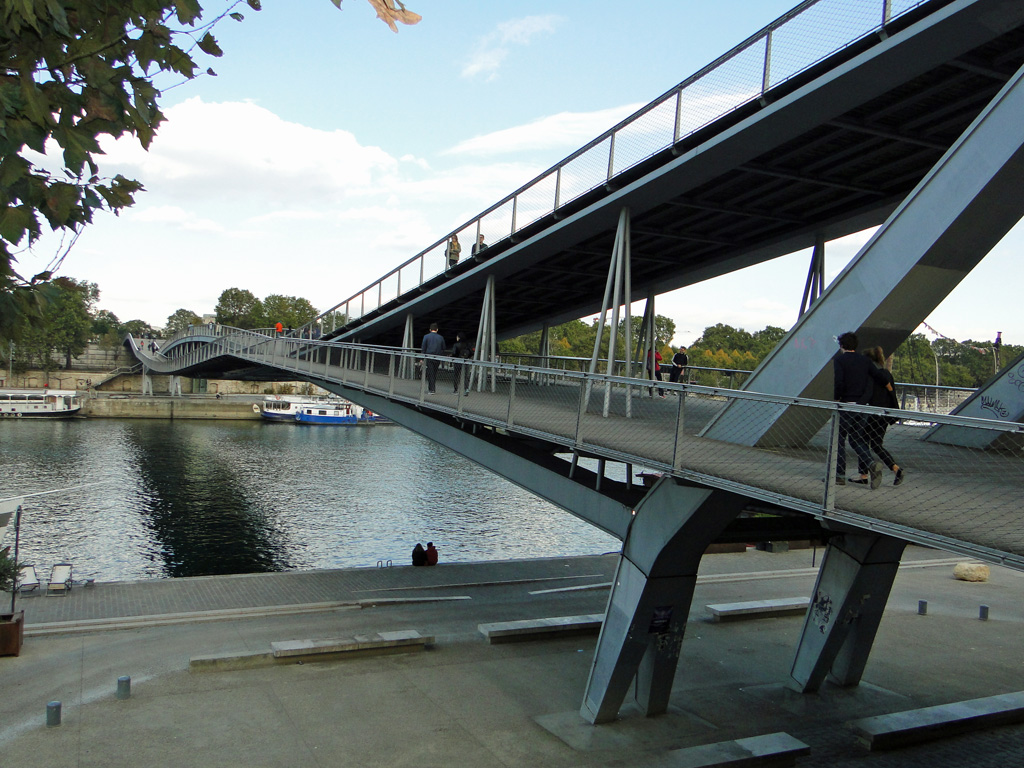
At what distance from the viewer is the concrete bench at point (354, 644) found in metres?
11.9

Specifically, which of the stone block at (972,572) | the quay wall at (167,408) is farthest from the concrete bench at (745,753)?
the quay wall at (167,408)

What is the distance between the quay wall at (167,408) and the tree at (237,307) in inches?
1826

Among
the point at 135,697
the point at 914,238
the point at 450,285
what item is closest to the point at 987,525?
the point at 914,238

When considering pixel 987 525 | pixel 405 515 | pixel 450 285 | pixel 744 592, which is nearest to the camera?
pixel 987 525

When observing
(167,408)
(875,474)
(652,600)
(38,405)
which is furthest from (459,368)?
(167,408)

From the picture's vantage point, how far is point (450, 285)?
19344mm

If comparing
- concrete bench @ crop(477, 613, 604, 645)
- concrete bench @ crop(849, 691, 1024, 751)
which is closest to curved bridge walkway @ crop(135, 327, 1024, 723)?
concrete bench @ crop(849, 691, 1024, 751)

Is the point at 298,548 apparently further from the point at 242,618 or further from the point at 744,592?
the point at 744,592

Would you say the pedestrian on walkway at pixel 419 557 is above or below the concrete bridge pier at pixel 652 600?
below

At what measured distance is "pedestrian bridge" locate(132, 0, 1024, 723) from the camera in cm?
702

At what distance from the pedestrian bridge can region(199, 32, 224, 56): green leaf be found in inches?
195

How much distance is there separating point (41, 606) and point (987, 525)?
1578cm

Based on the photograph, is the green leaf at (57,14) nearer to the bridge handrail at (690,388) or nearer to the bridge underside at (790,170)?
the bridge handrail at (690,388)

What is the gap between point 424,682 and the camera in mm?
11227
